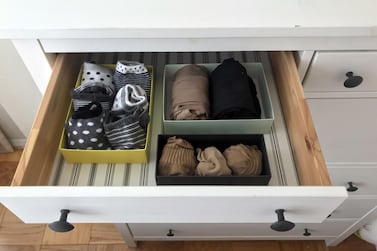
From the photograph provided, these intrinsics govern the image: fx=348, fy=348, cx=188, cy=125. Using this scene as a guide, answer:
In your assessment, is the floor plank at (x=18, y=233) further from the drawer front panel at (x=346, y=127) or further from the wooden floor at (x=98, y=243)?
the drawer front panel at (x=346, y=127)

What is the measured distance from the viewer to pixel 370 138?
0.86 m

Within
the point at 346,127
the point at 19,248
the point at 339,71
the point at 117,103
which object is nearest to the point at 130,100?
the point at 117,103

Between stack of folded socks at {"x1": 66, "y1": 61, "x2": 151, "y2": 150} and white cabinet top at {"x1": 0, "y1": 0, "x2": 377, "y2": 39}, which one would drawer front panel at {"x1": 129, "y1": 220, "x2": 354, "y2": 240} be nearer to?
stack of folded socks at {"x1": 66, "y1": 61, "x2": 151, "y2": 150}

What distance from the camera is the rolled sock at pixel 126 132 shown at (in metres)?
0.61

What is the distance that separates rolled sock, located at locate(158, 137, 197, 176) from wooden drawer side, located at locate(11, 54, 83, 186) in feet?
0.68

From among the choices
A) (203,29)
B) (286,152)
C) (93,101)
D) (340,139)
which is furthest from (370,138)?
(93,101)

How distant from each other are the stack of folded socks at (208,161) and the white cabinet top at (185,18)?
20cm

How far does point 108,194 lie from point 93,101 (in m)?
0.21

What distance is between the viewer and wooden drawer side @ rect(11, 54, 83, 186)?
57 cm

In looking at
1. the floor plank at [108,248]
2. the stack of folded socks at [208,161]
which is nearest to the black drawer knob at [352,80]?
the stack of folded socks at [208,161]

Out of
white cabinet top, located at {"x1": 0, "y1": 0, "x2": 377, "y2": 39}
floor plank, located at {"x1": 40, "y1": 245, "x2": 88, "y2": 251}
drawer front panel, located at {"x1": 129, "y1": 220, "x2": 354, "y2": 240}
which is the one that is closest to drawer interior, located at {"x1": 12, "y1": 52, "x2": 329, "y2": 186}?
white cabinet top, located at {"x1": 0, "y1": 0, "x2": 377, "y2": 39}

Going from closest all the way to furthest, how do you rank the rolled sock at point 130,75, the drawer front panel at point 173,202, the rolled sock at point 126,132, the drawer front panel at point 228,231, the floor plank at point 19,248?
the drawer front panel at point 173,202, the rolled sock at point 126,132, the rolled sock at point 130,75, the drawer front panel at point 228,231, the floor plank at point 19,248

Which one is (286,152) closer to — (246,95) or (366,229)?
(246,95)

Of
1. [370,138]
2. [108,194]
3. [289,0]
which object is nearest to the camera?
[108,194]
